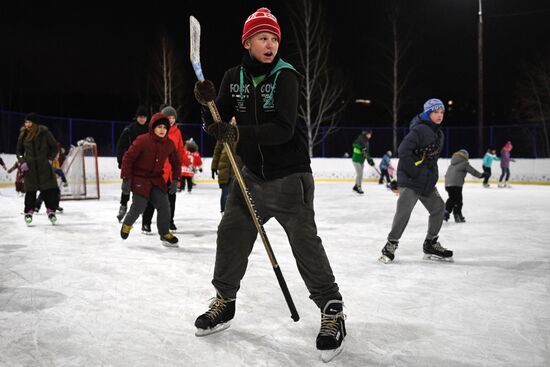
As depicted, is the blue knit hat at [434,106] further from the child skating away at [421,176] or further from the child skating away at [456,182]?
the child skating away at [456,182]

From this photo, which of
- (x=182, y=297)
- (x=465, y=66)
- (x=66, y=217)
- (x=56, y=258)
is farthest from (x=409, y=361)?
(x=465, y=66)

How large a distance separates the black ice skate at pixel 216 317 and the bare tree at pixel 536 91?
24.7m

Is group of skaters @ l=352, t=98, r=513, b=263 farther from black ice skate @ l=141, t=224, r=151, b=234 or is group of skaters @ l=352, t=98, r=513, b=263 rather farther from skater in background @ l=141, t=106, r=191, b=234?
black ice skate @ l=141, t=224, r=151, b=234

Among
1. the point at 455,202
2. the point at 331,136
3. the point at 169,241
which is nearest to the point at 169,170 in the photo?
the point at 169,241

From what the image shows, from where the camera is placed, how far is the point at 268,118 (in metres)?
2.31

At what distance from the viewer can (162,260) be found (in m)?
4.27

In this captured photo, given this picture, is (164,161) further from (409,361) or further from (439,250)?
(409,361)

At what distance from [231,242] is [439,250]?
2540 mm

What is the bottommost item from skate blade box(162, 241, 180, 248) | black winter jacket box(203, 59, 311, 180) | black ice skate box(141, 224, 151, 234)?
skate blade box(162, 241, 180, 248)

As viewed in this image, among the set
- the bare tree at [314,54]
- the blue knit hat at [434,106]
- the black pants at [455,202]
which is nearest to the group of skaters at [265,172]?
the blue knit hat at [434,106]

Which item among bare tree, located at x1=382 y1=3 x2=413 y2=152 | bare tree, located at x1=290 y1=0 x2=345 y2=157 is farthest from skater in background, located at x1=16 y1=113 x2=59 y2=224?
bare tree, located at x1=382 y1=3 x2=413 y2=152

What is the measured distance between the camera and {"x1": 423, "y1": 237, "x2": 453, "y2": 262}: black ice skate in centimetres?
432

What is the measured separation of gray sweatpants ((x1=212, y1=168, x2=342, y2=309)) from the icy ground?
0.29 metres

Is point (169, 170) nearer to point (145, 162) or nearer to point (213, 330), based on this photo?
point (145, 162)
